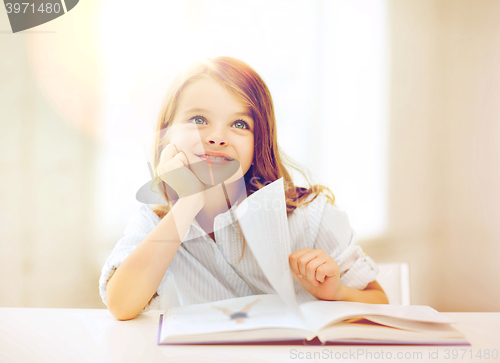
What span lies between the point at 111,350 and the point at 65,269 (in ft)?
2.44

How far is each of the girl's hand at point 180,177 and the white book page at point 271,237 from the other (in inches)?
5.9

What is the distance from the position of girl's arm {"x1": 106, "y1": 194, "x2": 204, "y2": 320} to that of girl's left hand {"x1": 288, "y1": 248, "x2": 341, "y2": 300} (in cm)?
21

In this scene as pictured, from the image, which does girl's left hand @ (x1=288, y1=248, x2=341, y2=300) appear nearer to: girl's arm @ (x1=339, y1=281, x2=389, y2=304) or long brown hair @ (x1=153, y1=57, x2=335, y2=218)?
girl's arm @ (x1=339, y1=281, x2=389, y2=304)

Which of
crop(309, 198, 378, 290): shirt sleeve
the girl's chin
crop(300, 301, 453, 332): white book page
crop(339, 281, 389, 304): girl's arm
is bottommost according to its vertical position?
crop(339, 281, 389, 304): girl's arm

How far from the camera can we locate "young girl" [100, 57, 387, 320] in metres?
0.58

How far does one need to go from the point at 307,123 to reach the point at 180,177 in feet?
1.97

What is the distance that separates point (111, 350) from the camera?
0.38 m

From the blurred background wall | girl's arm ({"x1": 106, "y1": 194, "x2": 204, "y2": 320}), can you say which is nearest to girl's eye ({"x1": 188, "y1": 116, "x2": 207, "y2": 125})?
girl's arm ({"x1": 106, "y1": 194, "x2": 204, "y2": 320})

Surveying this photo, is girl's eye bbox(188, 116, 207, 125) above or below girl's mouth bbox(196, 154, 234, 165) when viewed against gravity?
above

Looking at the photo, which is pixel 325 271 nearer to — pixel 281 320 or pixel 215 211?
pixel 281 320

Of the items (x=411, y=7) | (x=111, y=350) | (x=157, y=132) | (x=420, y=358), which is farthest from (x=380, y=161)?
(x=111, y=350)

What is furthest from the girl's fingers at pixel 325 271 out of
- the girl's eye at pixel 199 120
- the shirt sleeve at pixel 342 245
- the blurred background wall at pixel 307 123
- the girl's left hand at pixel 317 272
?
the blurred background wall at pixel 307 123

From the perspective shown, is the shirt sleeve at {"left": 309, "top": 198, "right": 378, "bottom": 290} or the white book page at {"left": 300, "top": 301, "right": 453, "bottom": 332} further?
the shirt sleeve at {"left": 309, "top": 198, "right": 378, "bottom": 290}

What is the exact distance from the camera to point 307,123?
1102 mm
